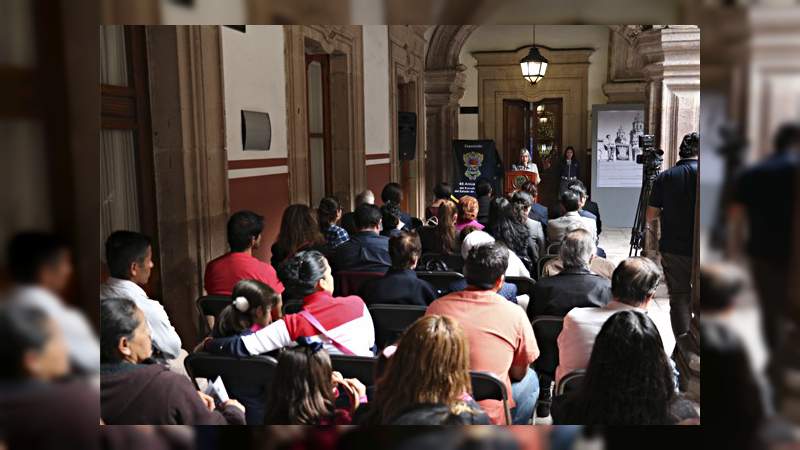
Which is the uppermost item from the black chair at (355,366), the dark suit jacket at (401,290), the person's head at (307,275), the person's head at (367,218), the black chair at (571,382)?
the person's head at (367,218)

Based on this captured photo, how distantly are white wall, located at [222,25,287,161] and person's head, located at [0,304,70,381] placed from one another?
3.06 meters

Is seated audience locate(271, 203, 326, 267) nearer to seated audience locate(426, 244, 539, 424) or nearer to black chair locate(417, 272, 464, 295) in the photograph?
black chair locate(417, 272, 464, 295)

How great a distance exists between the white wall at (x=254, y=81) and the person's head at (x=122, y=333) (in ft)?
9.28

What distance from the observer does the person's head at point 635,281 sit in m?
2.58

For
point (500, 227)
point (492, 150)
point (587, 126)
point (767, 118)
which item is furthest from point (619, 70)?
point (767, 118)

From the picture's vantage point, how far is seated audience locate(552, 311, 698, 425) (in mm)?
2078

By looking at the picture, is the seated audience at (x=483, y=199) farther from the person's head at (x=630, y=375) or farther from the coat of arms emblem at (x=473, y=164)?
the coat of arms emblem at (x=473, y=164)

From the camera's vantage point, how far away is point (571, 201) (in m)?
4.99

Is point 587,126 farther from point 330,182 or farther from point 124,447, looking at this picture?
point 124,447

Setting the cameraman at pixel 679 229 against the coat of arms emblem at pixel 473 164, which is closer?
the cameraman at pixel 679 229

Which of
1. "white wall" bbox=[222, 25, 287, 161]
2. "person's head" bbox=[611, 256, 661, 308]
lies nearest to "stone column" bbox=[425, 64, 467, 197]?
"white wall" bbox=[222, 25, 287, 161]

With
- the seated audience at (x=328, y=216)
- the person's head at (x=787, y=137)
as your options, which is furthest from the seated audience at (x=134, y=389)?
the seated audience at (x=328, y=216)

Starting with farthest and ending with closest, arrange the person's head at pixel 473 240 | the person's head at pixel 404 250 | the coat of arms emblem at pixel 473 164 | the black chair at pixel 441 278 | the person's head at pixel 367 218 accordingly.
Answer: the coat of arms emblem at pixel 473 164 → the person's head at pixel 473 240 → the person's head at pixel 367 218 → the black chair at pixel 441 278 → the person's head at pixel 404 250

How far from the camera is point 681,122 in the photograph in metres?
5.88
